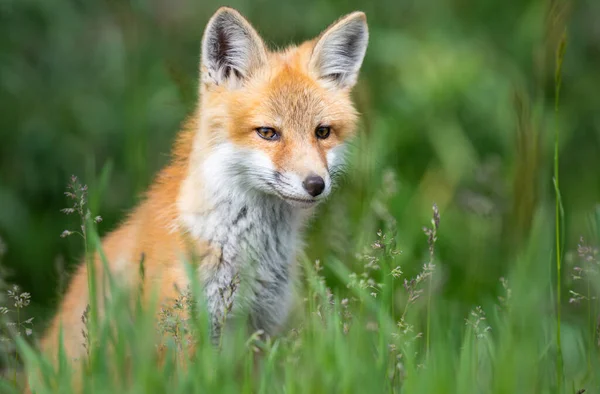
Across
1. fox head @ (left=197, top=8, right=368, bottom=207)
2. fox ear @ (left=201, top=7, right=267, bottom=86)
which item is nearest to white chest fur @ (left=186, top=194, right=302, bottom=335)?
fox head @ (left=197, top=8, right=368, bottom=207)

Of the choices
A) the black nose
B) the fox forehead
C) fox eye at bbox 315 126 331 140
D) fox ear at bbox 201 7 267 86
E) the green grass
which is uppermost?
fox ear at bbox 201 7 267 86

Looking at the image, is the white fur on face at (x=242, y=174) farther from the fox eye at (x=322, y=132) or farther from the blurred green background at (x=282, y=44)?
the blurred green background at (x=282, y=44)

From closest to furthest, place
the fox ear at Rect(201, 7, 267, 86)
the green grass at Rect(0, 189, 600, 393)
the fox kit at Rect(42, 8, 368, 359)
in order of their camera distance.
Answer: the green grass at Rect(0, 189, 600, 393)
the fox kit at Rect(42, 8, 368, 359)
the fox ear at Rect(201, 7, 267, 86)

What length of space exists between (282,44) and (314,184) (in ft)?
6.42

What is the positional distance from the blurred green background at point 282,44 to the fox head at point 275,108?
88 centimetres

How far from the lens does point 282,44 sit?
217 inches

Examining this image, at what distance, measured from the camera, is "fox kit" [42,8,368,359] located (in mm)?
3939

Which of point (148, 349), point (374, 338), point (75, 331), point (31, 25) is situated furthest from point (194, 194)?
point (31, 25)

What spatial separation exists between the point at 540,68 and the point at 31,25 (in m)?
4.17

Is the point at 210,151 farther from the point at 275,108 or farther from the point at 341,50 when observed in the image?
the point at 341,50

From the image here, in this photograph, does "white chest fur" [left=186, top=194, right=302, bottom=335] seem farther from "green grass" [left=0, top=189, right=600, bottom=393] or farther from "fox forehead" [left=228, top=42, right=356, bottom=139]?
"green grass" [left=0, top=189, right=600, bottom=393]

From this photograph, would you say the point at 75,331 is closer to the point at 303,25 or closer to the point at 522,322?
the point at 522,322

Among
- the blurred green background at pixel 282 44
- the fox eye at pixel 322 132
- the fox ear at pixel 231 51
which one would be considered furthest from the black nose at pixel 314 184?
the blurred green background at pixel 282 44

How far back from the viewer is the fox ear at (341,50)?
14.6 ft
